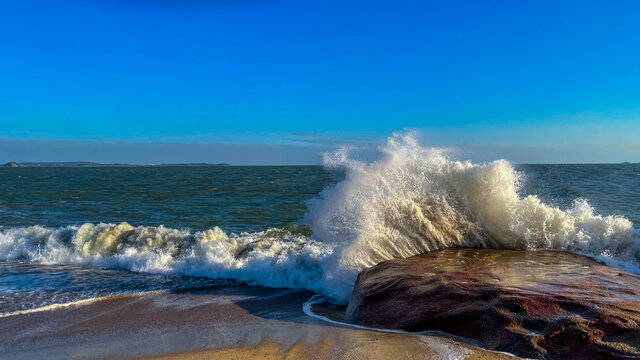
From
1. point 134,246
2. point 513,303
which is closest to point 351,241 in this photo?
point 513,303

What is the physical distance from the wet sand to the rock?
0.92 ft

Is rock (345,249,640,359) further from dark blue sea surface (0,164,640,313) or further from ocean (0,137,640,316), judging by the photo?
dark blue sea surface (0,164,640,313)

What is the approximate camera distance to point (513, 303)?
4.21 metres

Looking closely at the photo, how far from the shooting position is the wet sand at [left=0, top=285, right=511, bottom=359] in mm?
4129

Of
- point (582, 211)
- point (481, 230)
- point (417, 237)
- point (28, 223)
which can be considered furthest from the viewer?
point (28, 223)

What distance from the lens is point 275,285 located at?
301 inches

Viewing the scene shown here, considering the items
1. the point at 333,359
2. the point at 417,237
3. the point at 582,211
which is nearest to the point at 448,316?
the point at 333,359

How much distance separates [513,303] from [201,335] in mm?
3145

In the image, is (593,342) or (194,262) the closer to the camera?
(593,342)

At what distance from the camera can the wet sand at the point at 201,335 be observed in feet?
13.5

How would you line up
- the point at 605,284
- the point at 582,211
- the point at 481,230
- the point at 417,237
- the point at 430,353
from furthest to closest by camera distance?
the point at 582,211, the point at 481,230, the point at 417,237, the point at 605,284, the point at 430,353

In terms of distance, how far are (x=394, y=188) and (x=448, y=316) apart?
332 cm

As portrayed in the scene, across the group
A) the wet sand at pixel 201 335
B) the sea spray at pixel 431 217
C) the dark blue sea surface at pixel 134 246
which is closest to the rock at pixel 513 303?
the wet sand at pixel 201 335

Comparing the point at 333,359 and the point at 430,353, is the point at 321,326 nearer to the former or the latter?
the point at 333,359
